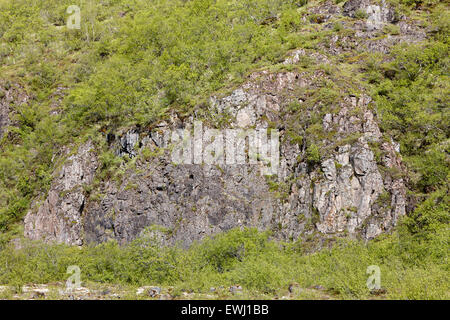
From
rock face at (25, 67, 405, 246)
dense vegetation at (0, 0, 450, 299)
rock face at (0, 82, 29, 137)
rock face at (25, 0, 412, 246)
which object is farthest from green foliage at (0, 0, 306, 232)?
rock face at (25, 67, 405, 246)

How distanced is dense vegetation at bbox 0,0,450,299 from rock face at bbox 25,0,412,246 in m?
1.63

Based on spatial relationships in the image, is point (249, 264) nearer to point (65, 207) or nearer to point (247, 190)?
point (247, 190)

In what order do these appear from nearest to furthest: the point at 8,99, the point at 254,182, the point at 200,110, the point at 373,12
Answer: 1. the point at 254,182
2. the point at 200,110
3. the point at 373,12
4. the point at 8,99

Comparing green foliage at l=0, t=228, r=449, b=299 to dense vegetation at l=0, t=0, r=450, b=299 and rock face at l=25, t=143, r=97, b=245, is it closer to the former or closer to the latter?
dense vegetation at l=0, t=0, r=450, b=299

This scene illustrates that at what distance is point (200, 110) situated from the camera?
32.4 m

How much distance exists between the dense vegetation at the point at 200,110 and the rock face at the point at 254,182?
1625mm

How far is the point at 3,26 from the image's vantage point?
221 ft

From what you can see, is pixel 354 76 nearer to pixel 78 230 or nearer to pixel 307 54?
pixel 307 54

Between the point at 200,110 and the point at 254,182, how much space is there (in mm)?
9256

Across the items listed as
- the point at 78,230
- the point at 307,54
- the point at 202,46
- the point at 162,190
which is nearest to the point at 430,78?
the point at 307,54

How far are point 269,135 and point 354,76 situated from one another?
12800 mm

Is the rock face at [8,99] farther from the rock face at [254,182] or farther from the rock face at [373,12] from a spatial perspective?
the rock face at [373,12]

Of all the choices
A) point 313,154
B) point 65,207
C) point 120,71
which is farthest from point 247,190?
point 120,71
